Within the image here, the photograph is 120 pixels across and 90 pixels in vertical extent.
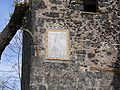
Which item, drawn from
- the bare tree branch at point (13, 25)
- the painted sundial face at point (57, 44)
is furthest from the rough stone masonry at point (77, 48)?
the bare tree branch at point (13, 25)

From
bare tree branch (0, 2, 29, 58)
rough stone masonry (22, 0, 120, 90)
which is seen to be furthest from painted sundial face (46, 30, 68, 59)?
bare tree branch (0, 2, 29, 58)

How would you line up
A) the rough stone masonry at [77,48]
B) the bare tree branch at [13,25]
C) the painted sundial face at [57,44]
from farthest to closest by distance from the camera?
the bare tree branch at [13,25] < the painted sundial face at [57,44] < the rough stone masonry at [77,48]

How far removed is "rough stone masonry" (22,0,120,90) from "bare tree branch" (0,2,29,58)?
27cm

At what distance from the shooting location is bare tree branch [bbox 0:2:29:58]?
9000 mm

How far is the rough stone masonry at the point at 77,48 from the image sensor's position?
8625 mm

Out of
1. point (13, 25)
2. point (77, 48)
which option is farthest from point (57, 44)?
point (13, 25)

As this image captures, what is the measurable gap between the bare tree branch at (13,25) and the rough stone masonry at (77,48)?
267 millimetres

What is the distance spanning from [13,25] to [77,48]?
1.73m

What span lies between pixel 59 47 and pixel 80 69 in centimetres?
74

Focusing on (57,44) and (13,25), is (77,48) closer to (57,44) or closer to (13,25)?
(57,44)

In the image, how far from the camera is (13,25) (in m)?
9.20

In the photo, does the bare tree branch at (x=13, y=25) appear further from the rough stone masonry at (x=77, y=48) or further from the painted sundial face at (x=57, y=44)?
the painted sundial face at (x=57, y=44)

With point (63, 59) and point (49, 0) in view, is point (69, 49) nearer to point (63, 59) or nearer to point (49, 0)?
point (63, 59)

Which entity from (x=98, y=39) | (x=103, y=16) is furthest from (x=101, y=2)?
(x=98, y=39)
